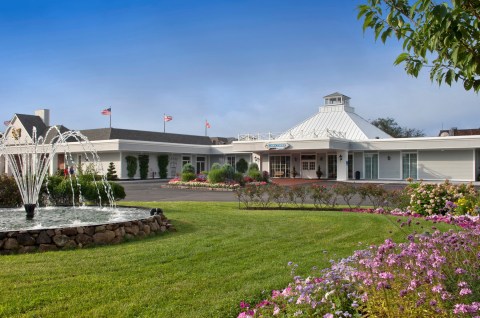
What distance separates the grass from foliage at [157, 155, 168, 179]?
39185mm

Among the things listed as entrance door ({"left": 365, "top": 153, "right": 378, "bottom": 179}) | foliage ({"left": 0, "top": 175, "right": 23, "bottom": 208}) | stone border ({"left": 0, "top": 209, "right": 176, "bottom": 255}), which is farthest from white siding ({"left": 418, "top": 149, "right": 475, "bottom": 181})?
stone border ({"left": 0, "top": 209, "right": 176, "bottom": 255})

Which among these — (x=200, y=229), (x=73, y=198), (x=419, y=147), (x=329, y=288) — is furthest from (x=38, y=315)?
(x=419, y=147)

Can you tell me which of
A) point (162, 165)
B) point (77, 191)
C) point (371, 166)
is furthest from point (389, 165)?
point (77, 191)

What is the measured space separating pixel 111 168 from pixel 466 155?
32885 mm

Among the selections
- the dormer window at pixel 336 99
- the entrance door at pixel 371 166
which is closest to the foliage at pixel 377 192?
the entrance door at pixel 371 166

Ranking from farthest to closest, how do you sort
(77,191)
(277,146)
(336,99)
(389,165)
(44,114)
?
(44,114)
(336,99)
(277,146)
(389,165)
(77,191)

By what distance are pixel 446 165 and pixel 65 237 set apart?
35.9 metres

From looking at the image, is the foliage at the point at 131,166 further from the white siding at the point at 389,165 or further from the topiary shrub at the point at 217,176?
the white siding at the point at 389,165

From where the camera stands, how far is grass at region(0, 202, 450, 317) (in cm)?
516

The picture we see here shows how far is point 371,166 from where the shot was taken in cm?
4106

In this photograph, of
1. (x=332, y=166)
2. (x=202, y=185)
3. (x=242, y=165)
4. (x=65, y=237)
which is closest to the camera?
(x=65, y=237)

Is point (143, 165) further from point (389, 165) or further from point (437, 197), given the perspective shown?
point (437, 197)

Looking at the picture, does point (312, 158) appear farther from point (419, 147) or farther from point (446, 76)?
point (446, 76)

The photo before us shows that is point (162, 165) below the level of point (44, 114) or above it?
below
